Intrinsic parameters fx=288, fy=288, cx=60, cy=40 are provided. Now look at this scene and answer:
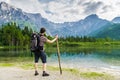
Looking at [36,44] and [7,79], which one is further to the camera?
[36,44]

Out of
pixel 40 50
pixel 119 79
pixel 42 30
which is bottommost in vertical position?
pixel 119 79

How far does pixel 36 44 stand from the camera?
2808 centimetres

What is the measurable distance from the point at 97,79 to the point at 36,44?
696 centimetres

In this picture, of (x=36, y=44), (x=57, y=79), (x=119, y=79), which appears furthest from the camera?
(x=119, y=79)

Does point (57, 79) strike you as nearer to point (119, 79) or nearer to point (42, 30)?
point (42, 30)

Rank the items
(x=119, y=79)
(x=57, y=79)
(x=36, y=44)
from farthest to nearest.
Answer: (x=119, y=79) < (x=36, y=44) < (x=57, y=79)

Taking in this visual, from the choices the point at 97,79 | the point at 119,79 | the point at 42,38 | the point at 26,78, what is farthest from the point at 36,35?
the point at 119,79

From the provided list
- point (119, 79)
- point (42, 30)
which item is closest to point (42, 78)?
point (42, 30)

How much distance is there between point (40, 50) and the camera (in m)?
28.2

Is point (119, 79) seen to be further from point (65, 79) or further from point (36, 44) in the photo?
point (36, 44)

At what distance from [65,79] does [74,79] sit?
0.98 meters

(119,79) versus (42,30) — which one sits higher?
(42,30)

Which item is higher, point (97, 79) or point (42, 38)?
point (42, 38)

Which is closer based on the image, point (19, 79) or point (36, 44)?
point (19, 79)
